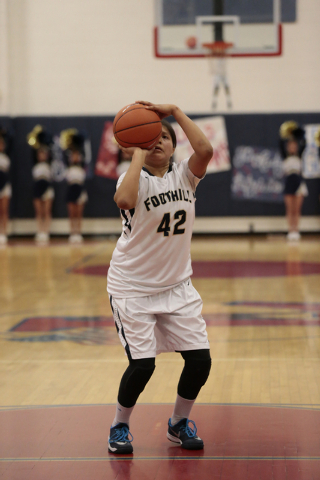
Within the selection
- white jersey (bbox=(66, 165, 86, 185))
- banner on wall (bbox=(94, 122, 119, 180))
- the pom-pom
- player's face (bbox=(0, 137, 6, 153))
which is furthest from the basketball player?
banner on wall (bbox=(94, 122, 119, 180))

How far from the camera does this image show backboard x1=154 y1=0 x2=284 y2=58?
43.5ft

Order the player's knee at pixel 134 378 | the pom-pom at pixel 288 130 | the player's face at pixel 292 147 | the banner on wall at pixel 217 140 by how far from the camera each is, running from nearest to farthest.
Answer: the player's knee at pixel 134 378 → the player's face at pixel 292 147 → the pom-pom at pixel 288 130 → the banner on wall at pixel 217 140

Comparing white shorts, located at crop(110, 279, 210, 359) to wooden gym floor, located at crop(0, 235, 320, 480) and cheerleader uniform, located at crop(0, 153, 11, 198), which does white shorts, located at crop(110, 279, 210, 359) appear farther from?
cheerleader uniform, located at crop(0, 153, 11, 198)

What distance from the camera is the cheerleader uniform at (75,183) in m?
14.1

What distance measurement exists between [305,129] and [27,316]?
9.55 meters

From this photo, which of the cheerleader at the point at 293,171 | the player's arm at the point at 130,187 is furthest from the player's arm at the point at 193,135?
the cheerleader at the point at 293,171

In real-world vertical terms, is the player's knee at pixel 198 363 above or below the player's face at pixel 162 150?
below

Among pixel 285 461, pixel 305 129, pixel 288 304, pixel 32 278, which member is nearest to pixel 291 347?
pixel 288 304

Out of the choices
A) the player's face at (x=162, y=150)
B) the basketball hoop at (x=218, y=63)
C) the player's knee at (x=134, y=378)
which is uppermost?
the basketball hoop at (x=218, y=63)

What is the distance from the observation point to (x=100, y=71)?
15.1 meters

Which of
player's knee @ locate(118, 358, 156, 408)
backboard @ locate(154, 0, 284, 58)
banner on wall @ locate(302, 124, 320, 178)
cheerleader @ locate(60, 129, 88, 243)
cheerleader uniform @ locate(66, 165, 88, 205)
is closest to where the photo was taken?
player's knee @ locate(118, 358, 156, 408)

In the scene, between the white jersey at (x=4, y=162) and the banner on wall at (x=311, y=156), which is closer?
the white jersey at (x=4, y=162)

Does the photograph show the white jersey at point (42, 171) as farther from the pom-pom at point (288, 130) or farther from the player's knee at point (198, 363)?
the player's knee at point (198, 363)

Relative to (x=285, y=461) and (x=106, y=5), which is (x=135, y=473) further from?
(x=106, y=5)
